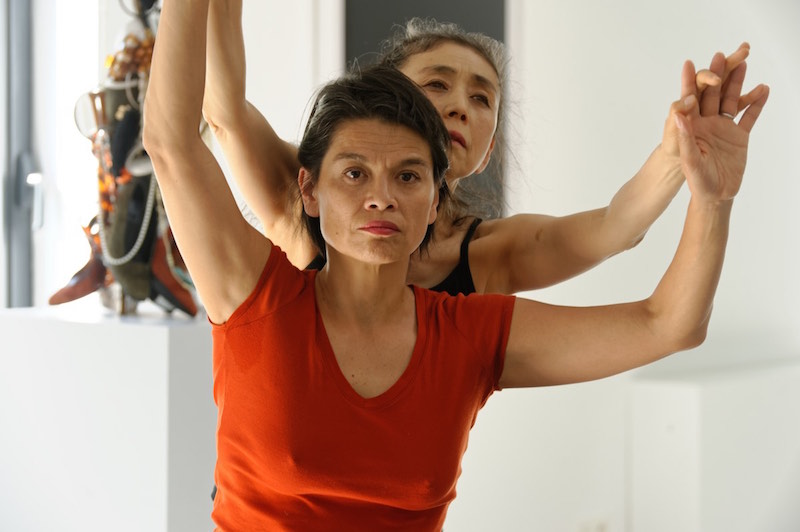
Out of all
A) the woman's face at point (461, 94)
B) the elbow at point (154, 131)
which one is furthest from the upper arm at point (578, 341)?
the elbow at point (154, 131)

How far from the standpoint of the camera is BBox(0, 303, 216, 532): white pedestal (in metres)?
1.38

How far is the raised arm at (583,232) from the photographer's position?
0.98 meters

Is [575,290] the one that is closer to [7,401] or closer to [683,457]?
[683,457]

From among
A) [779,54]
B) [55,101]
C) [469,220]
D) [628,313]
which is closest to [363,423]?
[628,313]

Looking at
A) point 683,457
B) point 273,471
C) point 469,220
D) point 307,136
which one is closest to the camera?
point 273,471

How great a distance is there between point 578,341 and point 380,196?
223mm

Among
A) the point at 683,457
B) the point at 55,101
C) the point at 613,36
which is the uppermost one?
the point at 613,36

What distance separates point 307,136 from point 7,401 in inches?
37.4

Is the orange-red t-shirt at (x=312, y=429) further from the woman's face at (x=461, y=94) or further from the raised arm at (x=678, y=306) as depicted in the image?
the woman's face at (x=461, y=94)

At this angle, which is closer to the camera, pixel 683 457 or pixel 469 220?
pixel 469 220

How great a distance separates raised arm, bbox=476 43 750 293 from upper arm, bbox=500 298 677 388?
18cm

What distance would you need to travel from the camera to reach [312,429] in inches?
30.5

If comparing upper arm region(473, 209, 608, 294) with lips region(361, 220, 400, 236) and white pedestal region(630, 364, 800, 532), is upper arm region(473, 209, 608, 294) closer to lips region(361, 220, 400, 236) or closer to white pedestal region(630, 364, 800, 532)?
lips region(361, 220, 400, 236)

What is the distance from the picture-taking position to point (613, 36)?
2.37m
